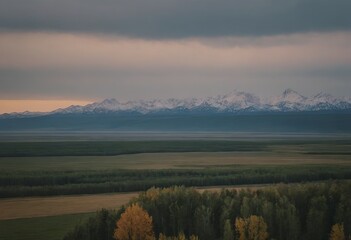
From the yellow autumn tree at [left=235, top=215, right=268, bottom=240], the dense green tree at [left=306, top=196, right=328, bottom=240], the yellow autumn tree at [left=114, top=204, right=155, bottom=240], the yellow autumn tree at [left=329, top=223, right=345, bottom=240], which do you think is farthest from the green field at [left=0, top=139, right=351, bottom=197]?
the yellow autumn tree at [left=329, top=223, right=345, bottom=240]

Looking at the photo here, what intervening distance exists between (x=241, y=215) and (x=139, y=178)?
3459 centimetres

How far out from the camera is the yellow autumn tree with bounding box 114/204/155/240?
45812mm

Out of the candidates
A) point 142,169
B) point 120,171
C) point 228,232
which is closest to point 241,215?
point 228,232

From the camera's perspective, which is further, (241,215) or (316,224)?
(241,215)

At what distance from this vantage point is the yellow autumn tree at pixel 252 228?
1762 inches

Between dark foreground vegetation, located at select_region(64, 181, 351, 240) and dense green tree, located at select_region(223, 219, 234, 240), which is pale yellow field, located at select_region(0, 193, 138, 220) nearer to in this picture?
dark foreground vegetation, located at select_region(64, 181, 351, 240)

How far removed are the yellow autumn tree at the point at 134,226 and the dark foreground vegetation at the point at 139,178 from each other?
24085 mm

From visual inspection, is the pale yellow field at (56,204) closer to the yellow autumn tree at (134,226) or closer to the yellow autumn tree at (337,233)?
the yellow autumn tree at (134,226)

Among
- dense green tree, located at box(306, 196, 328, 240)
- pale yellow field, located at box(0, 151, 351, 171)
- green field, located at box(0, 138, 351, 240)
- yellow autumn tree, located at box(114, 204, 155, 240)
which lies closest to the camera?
yellow autumn tree, located at box(114, 204, 155, 240)

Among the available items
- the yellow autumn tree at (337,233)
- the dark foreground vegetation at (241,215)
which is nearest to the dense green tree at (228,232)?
the dark foreground vegetation at (241,215)

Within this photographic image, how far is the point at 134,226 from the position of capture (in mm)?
45875

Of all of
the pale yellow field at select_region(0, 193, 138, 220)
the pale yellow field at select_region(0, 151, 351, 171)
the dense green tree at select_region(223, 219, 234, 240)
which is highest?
the dense green tree at select_region(223, 219, 234, 240)

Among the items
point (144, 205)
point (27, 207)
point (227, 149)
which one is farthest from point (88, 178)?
point (227, 149)

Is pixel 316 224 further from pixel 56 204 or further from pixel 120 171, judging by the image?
pixel 120 171
